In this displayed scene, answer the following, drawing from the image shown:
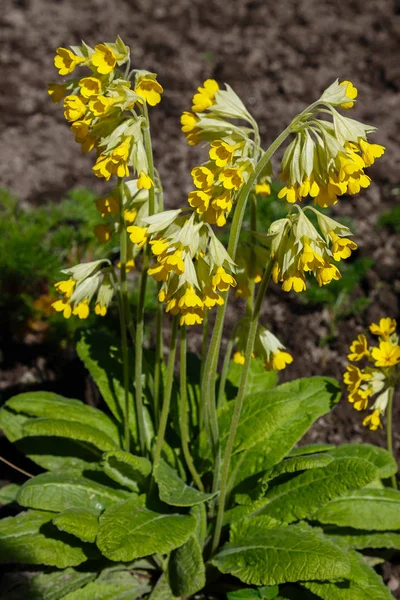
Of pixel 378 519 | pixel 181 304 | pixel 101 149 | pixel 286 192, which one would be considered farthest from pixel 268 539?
pixel 101 149

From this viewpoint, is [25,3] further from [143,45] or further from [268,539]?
[268,539]

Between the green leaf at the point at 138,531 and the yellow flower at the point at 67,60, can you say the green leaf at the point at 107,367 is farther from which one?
the yellow flower at the point at 67,60

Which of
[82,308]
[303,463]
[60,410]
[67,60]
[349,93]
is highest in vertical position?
[67,60]

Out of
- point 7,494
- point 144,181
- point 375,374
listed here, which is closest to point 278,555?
point 375,374

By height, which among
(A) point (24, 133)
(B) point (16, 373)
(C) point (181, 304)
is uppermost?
(C) point (181, 304)

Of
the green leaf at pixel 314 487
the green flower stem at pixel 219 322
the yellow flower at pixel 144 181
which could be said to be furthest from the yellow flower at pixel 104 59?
the green leaf at pixel 314 487

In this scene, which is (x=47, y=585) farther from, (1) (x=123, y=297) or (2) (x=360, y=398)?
(2) (x=360, y=398)

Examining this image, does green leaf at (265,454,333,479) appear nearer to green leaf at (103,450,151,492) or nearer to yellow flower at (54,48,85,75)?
green leaf at (103,450,151,492)
